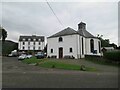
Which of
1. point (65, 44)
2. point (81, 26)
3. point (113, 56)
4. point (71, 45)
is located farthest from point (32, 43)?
point (113, 56)

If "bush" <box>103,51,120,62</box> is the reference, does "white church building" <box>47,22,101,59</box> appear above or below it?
above

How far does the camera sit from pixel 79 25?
5634cm

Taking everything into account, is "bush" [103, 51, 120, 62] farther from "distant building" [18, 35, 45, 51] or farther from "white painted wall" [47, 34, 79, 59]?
"distant building" [18, 35, 45, 51]

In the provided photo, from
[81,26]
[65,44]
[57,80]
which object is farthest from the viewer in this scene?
[81,26]

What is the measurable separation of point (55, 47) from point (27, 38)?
185 feet

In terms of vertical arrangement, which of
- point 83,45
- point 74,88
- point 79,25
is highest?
point 79,25

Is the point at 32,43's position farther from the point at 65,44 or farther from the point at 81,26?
the point at 65,44

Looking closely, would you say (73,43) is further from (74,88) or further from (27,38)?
(27,38)

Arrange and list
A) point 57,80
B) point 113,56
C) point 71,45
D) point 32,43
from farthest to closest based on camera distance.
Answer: point 32,43, point 71,45, point 113,56, point 57,80

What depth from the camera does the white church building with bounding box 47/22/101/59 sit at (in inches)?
1797

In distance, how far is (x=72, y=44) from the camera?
46.1 metres

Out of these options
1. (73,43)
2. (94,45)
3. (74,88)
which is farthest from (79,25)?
(74,88)

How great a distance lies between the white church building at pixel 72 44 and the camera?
4566 centimetres

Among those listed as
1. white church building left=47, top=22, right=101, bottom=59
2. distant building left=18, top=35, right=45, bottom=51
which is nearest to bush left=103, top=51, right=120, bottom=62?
white church building left=47, top=22, right=101, bottom=59
